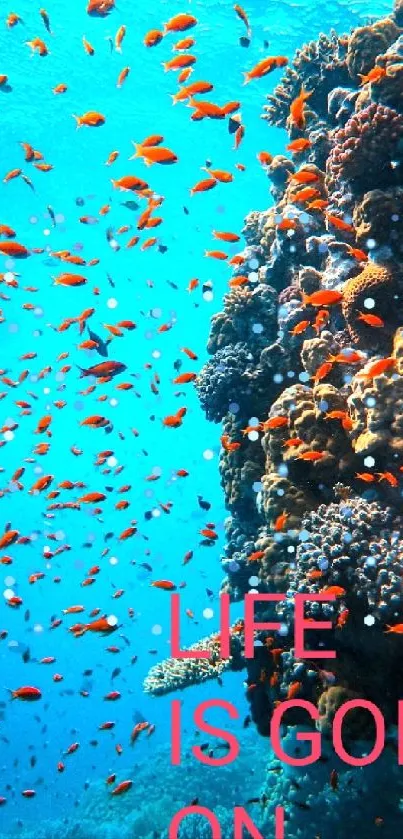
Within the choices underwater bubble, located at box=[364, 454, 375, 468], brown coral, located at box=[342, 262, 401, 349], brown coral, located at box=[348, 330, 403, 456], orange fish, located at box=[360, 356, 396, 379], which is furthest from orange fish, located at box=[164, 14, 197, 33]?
underwater bubble, located at box=[364, 454, 375, 468]

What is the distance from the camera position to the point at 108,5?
30.5ft

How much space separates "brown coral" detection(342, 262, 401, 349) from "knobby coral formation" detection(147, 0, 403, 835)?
0.7 inches

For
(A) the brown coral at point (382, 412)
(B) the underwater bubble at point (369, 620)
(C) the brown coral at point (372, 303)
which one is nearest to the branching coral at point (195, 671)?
(B) the underwater bubble at point (369, 620)

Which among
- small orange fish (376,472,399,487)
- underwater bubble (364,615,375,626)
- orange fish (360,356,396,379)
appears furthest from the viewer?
small orange fish (376,472,399,487)

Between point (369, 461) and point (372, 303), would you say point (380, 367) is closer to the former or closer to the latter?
point (369, 461)

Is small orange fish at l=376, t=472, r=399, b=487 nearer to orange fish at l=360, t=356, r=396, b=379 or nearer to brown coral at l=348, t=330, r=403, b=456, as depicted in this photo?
brown coral at l=348, t=330, r=403, b=456

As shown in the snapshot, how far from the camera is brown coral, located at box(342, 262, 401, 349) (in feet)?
24.2

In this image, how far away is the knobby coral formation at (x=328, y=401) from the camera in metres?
6.43

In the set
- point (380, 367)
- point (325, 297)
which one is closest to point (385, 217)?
point (325, 297)

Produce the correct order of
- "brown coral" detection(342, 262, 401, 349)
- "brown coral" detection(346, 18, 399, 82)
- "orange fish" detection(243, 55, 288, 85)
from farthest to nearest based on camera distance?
"brown coral" detection(346, 18, 399, 82)
"orange fish" detection(243, 55, 288, 85)
"brown coral" detection(342, 262, 401, 349)

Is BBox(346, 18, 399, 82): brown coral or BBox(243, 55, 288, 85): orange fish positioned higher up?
BBox(346, 18, 399, 82): brown coral

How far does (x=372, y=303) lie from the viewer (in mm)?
7449

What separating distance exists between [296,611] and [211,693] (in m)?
67.5

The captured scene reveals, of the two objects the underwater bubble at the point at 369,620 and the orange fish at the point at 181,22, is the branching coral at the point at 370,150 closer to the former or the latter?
the orange fish at the point at 181,22
